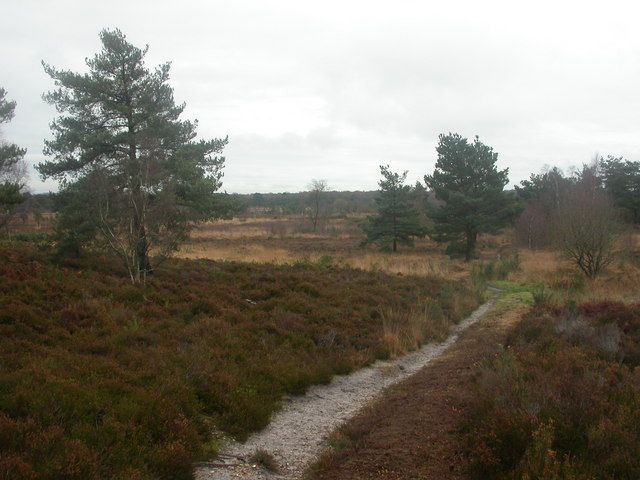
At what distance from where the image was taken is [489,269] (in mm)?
25703

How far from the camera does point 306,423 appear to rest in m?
6.75

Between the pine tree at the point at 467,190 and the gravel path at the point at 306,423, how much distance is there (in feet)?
76.0

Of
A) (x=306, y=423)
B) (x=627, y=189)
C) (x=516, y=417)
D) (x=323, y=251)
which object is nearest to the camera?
(x=516, y=417)

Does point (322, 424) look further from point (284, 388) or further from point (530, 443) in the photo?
point (530, 443)

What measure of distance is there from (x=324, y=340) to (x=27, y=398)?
5.97 meters

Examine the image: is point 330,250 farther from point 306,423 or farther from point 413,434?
point 413,434

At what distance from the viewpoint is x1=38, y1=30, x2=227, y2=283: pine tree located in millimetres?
13031

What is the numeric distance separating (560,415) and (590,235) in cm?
1949

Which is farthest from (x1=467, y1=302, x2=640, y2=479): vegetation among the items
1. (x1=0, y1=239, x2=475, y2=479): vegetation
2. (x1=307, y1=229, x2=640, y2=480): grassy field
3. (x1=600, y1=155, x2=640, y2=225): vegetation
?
(x1=600, y1=155, x2=640, y2=225): vegetation

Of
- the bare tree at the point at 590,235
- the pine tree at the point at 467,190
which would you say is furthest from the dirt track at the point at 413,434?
the pine tree at the point at 467,190

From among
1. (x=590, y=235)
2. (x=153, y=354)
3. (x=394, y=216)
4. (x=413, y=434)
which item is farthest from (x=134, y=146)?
(x=394, y=216)

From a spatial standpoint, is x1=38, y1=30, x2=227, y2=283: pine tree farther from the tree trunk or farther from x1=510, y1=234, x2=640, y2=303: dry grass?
the tree trunk

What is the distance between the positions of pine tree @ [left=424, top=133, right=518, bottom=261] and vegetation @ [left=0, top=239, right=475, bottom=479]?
1767 cm

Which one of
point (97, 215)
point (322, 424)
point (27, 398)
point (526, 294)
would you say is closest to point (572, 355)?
point (322, 424)
